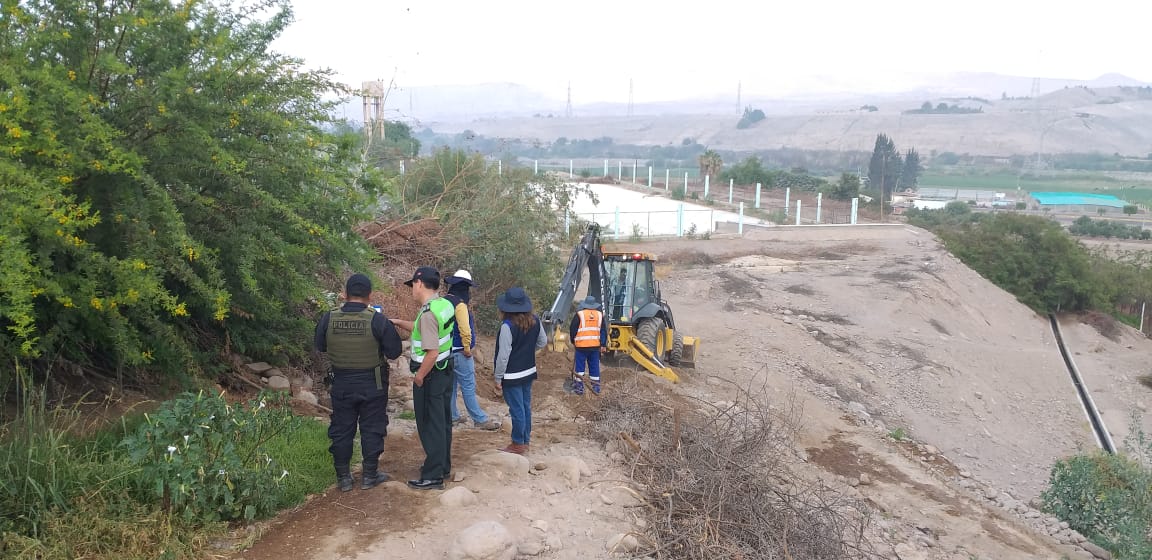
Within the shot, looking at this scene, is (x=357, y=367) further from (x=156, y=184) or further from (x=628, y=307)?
(x=628, y=307)

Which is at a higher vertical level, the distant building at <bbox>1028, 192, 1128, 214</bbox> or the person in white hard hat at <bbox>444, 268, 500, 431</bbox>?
the person in white hard hat at <bbox>444, 268, 500, 431</bbox>

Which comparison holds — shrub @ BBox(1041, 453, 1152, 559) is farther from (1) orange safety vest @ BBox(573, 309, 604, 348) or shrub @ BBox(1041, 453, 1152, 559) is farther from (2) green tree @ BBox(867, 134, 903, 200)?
(2) green tree @ BBox(867, 134, 903, 200)

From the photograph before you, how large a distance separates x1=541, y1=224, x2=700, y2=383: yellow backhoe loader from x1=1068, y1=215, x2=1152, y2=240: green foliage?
170ft

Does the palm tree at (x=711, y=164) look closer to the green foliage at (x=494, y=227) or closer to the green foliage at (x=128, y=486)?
the green foliage at (x=494, y=227)

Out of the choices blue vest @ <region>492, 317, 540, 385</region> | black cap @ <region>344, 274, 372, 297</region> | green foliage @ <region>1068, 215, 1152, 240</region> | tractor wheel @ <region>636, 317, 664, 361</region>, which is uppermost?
black cap @ <region>344, 274, 372, 297</region>

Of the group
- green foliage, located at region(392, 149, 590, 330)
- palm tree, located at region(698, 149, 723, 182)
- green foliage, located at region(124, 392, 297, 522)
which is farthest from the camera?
palm tree, located at region(698, 149, 723, 182)

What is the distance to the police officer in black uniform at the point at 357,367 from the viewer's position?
5.93 meters

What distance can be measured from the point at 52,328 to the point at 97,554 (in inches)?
95.1

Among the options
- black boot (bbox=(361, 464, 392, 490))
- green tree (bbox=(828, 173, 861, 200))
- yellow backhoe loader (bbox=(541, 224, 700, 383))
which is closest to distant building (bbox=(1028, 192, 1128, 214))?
green tree (bbox=(828, 173, 861, 200))

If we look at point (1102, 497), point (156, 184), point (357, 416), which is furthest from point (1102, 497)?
point (156, 184)

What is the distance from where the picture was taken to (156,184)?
22.1ft

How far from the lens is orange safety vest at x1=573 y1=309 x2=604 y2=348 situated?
32.9 feet

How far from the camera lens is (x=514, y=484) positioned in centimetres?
658

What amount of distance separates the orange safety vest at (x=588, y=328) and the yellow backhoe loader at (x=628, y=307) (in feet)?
3.08
